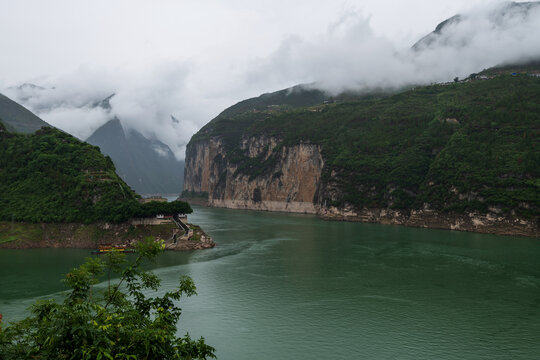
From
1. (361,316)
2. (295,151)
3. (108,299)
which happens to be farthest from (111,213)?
(295,151)

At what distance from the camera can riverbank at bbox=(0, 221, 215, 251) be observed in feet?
209

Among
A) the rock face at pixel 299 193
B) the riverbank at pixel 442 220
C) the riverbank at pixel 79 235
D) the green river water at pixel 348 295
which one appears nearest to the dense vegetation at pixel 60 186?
→ the riverbank at pixel 79 235

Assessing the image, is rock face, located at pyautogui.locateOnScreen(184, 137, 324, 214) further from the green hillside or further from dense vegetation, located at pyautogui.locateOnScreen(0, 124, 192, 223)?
dense vegetation, located at pyautogui.locateOnScreen(0, 124, 192, 223)

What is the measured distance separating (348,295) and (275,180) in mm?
118141

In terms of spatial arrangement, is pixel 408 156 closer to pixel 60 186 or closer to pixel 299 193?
pixel 299 193

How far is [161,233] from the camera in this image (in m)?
65.9

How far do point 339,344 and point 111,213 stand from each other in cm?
4745

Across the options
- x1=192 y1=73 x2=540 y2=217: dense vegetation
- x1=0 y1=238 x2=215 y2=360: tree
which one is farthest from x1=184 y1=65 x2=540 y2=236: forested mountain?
x1=0 y1=238 x2=215 y2=360: tree

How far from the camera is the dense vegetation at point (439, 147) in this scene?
3469 inches

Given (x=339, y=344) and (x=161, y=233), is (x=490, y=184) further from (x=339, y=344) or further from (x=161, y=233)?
(x=339, y=344)

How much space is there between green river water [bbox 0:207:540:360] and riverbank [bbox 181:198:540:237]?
1066cm

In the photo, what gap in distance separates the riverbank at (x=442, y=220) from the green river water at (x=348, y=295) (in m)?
10.7

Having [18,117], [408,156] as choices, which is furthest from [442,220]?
[18,117]

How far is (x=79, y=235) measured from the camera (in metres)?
64.8
